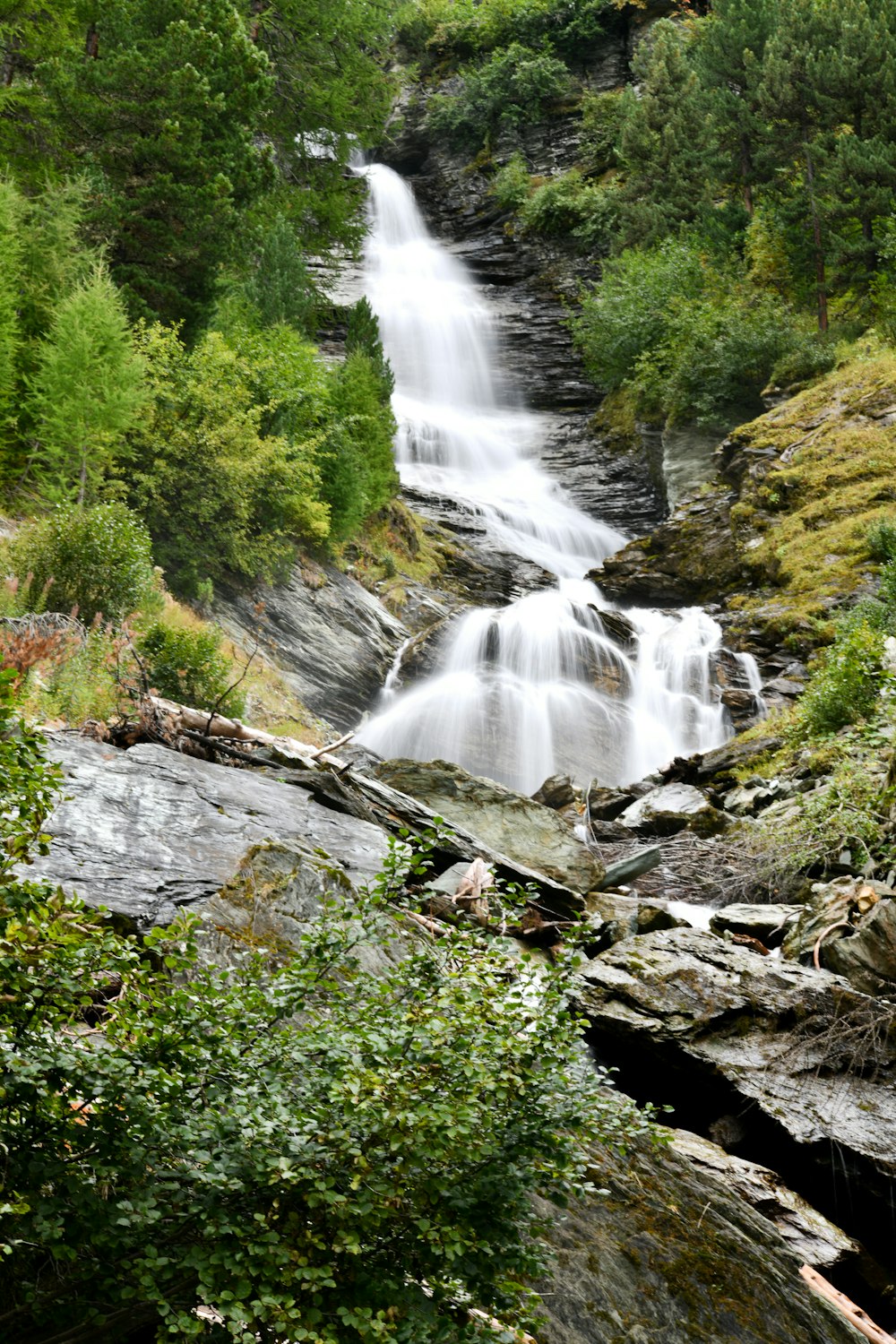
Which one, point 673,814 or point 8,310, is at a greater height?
point 8,310

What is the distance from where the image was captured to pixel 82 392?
487 inches

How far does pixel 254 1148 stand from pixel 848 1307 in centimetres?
338

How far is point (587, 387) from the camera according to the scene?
32.9m

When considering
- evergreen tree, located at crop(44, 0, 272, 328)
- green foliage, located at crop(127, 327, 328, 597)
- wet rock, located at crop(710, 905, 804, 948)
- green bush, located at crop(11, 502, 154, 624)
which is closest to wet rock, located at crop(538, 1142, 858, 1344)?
wet rock, located at crop(710, 905, 804, 948)

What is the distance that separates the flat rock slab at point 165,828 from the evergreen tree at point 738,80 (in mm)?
26010

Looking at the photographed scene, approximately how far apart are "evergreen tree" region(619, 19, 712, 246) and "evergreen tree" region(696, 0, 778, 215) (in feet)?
4.97

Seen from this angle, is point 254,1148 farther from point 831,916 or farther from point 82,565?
point 82,565

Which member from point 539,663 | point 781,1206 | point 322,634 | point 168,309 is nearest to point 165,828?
point 781,1206

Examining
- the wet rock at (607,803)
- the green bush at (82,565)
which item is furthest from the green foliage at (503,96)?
the green bush at (82,565)

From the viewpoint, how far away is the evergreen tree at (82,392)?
40.4ft

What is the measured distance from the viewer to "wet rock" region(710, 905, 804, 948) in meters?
7.84

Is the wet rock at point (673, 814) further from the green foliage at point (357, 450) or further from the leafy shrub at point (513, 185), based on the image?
the leafy shrub at point (513, 185)

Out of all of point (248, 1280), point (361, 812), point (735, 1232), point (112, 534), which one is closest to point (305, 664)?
point (112, 534)

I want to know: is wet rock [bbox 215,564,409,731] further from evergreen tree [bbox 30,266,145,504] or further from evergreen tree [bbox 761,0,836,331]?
evergreen tree [bbox 761,0,836,331]
